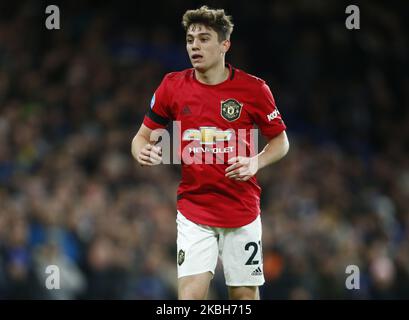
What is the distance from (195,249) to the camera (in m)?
5.47

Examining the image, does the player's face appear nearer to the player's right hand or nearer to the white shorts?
the player's right hand

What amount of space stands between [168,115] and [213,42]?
1.87 ft

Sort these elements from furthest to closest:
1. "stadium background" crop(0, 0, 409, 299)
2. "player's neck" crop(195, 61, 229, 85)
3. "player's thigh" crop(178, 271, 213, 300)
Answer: "stadium background" crop(0, 0, 409, 299), "player's neck" crop(195, 61, 229, 85), "player's thigh" crop(178, 271, 213, 300)

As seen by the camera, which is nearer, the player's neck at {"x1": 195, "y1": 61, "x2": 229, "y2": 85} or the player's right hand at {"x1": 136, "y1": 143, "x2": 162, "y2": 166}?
the player's right hand at {"x1": 136, "y1": 143, "x2": 162, "y2": 166}

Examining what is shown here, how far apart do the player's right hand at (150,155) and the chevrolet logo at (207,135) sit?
29 centimetres

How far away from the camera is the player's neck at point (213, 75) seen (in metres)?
5.55

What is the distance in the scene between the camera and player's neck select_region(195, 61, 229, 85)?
5551 millimetres

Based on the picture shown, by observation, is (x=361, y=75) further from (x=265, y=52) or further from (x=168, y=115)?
(x=168, y=115)

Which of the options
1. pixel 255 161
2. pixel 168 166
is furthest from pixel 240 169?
pixel 168 166

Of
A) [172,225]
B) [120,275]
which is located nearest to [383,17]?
[172,225]

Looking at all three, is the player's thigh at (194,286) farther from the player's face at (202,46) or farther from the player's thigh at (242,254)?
the player's face at (202,46)

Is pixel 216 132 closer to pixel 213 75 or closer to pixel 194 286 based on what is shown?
pixel 213 75

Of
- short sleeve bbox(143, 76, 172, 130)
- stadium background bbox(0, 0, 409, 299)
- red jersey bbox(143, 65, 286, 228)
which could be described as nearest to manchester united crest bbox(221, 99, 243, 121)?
red jersey bbox(143, 65, 286, 228)

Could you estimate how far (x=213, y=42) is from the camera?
549 cm
